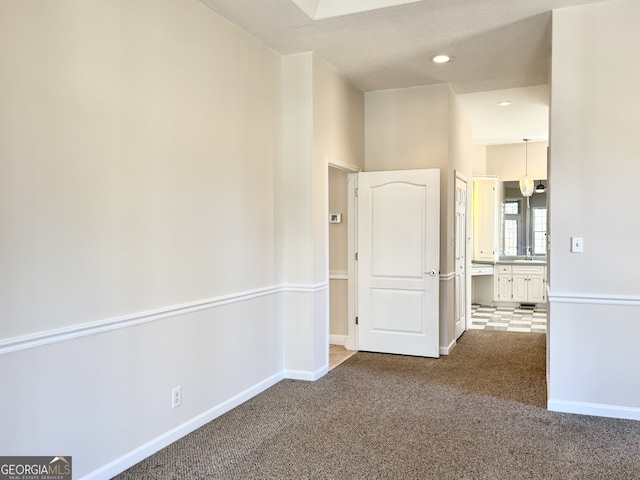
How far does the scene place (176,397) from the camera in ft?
9.82

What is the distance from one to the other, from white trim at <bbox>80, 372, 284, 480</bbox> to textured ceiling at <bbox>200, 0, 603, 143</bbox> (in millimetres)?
2723

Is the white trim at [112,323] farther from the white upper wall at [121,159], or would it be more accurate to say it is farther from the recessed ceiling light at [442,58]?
the recessed ceiling light at [442,58]

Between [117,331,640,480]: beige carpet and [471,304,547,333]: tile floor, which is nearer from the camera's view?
[117,331,640,480]: beige carpet

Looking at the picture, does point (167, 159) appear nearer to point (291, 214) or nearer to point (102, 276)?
point (102, 276)

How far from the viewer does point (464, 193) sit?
6.07 m

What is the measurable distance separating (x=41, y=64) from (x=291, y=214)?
2.32m

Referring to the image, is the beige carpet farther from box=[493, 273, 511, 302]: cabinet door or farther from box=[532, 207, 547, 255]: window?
box=[532, 207, 547, 255]: window

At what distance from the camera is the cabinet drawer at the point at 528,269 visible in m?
8.13

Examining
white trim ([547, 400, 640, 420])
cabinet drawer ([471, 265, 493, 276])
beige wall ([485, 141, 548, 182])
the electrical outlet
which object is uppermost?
beige wall ([485, 141, 548, 182])

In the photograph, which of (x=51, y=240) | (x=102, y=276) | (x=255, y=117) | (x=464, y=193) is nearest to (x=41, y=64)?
(x=51, y=240)

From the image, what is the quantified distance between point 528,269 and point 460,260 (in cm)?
293

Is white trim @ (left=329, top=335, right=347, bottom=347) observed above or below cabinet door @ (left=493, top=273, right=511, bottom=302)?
below

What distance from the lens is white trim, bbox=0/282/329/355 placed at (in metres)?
2.09

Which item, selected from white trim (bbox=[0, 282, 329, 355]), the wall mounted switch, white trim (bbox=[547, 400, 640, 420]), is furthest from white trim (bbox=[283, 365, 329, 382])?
the wall mounted switch
